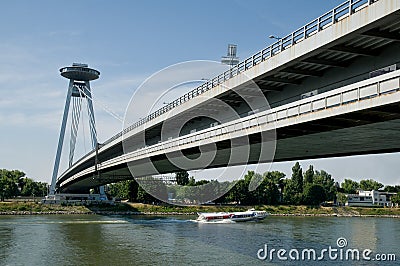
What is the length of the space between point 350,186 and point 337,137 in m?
122

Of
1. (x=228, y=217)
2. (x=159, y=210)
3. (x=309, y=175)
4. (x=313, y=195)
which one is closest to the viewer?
(x=228, y=217)

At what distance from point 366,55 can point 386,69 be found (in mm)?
1104

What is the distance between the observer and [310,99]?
16.0 metres

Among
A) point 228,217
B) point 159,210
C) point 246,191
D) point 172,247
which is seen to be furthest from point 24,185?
point 172,247

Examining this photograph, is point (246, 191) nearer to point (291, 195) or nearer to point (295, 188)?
point (291, 195)

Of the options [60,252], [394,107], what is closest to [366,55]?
[394,107]

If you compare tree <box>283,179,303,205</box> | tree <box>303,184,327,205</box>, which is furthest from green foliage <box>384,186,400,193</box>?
tree <box>303,184,327,205</box>

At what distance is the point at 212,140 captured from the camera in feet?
78.3

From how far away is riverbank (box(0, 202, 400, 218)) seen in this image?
244ft

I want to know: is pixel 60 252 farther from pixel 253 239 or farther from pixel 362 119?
pixel 362 119

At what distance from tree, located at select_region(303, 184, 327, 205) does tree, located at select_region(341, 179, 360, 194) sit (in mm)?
35073

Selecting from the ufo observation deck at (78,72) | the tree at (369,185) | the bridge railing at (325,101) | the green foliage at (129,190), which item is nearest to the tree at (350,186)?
the tree at (369,185)

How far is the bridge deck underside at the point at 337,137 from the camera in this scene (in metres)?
15.3

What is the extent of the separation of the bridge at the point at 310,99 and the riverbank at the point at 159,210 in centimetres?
4669
